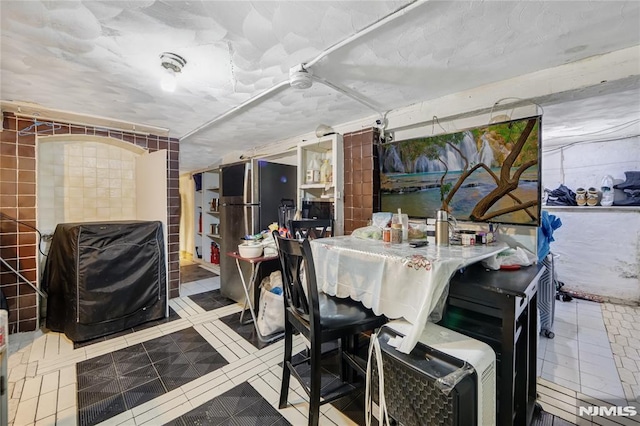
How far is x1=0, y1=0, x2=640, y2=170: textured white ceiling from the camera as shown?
4.14ft

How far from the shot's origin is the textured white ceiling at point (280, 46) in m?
1.26

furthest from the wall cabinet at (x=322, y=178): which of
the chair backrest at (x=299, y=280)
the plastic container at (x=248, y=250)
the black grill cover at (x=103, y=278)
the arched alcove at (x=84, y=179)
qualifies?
the arched alcove at (x=84, y=179)

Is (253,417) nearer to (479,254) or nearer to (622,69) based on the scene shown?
(479,254)

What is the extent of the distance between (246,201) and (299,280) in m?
1.98

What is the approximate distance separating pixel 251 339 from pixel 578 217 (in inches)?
176

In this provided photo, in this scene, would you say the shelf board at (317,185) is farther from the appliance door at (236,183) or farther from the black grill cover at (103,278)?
the black grill cover at (103,278)

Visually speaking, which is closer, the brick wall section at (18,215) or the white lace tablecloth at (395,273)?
the white lace tablecloth at (395,273)

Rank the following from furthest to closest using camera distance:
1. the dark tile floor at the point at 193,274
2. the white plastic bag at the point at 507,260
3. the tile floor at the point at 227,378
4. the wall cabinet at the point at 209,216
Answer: the wall cabinet at the point at 209,216
the dark tile floor at the point at 193,274
the tile floor at the point at 227,378
the white plastic bag at the point at 507,260

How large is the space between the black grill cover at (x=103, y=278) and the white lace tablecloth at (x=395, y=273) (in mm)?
2033

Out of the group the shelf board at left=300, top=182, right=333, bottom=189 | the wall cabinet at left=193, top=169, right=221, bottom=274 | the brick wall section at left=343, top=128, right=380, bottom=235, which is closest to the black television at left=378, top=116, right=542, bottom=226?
the brick wall section at left=343, top=128, right=380, bottom=235

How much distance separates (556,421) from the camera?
1545 mm

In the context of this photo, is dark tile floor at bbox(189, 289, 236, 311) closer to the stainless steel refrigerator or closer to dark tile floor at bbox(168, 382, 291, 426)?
the stainless steel refrigerator

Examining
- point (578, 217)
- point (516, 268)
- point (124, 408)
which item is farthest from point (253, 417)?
point (578, 217)

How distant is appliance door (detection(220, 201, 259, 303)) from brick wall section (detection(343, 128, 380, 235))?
3.94 feet
